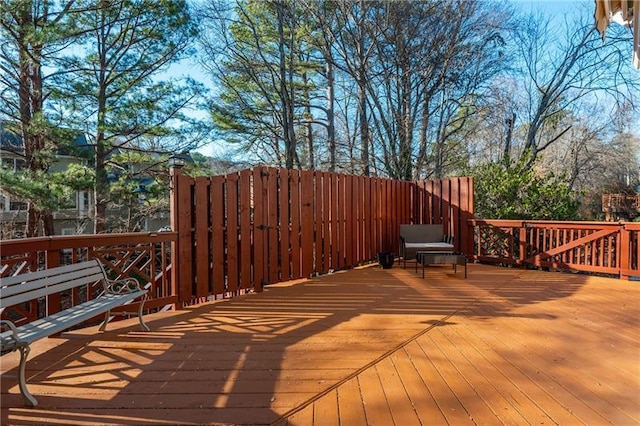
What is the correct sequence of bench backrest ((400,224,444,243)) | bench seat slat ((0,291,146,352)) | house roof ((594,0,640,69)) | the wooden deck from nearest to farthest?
the wooden deck, bench seat slat ((0,291,146,352)), house roof ((594,0,640,69)), bench backrest ((400,224,444,243))

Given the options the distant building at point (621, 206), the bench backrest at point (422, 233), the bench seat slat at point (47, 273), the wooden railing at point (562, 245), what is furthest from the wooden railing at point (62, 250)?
the distant building at point (621, 206)

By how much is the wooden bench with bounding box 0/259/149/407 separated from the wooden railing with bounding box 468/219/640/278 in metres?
6.44

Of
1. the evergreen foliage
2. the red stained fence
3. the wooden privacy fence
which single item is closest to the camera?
the red stained fence

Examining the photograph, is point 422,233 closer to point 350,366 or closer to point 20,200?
point 350,366

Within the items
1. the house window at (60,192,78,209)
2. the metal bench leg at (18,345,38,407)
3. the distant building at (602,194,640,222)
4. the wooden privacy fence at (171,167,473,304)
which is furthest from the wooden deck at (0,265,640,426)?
the distant building at (602,194,640,222)

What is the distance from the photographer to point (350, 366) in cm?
257

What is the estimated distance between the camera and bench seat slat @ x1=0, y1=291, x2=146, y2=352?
220 centimetres

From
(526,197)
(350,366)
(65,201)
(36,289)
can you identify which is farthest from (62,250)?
(526,197)

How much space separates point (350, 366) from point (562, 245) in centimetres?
547

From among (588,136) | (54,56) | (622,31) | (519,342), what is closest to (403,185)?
(519,342)

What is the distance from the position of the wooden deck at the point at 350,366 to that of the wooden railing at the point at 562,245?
153 centimetres

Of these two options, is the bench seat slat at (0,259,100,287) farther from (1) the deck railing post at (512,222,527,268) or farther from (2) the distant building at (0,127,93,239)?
(1) the deck railing post at (512,222,527,268)

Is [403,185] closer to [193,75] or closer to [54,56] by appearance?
[193,75]

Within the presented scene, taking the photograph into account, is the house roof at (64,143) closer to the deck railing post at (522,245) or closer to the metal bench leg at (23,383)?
the metal bench leg at (23,383)
